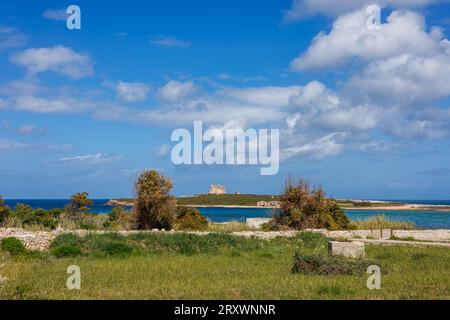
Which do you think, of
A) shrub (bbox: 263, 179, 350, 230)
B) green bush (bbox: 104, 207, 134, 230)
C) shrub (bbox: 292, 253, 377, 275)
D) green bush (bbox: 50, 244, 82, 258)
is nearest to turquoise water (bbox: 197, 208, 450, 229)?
shrub (bbox: 263, 179, 350, 230)

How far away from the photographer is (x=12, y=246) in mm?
18172

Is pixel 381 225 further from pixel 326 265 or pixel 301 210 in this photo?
pixel 326 265

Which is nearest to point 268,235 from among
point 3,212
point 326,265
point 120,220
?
point 326,265

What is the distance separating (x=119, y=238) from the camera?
20.3 metres

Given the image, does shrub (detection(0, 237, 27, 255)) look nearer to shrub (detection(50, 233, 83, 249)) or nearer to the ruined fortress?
shrub (detection(50, 233, 83, 249))

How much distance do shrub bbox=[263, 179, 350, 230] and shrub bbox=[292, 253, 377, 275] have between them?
46.9 feet

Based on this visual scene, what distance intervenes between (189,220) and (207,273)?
51.8 ft

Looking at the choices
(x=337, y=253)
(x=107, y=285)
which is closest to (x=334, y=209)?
(x=337, y=253)

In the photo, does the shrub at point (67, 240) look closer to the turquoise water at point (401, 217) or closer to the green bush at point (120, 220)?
the green bush at point (120, 220)

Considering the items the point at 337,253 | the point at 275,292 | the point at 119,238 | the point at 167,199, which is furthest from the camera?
the point at 167,199

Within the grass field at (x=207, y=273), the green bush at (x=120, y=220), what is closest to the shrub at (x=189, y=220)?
the green bush at (x=120, y=220)

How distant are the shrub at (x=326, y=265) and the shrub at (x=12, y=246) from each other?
920cm
